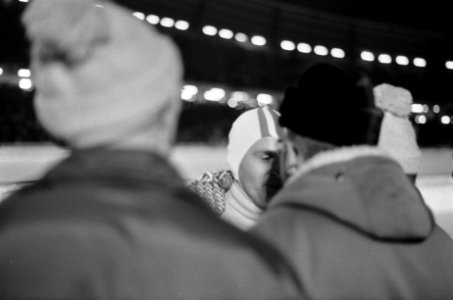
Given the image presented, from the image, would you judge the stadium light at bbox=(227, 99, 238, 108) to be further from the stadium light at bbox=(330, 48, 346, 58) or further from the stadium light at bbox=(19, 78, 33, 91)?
the stadium light at bbox=(19, 78, 33, 91)

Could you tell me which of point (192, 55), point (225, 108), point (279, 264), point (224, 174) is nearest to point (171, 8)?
point (192, 55)

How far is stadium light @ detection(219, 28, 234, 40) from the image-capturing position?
283 inches

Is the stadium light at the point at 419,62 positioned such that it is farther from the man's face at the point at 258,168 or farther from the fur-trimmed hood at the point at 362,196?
the fur-trimmed hood at the point at 362,196

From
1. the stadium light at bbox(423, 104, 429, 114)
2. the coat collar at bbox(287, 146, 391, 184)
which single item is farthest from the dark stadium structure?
the coat collar at bbox(287, 146, 391, 184)

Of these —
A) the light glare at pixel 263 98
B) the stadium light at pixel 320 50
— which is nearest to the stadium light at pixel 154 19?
the light glare at pixel 263 98

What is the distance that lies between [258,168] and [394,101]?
876 millimetres

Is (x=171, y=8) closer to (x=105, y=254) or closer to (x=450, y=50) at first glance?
(x=450, y=50)

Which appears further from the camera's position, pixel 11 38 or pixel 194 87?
pixel 194 87

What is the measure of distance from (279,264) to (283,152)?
46 centimetres

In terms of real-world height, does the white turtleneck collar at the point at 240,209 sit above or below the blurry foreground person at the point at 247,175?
below

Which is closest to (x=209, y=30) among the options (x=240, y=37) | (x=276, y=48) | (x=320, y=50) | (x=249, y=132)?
(x=240, y=37)

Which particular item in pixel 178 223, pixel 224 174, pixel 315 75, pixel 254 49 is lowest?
pixel 224 174

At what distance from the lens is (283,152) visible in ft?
4.18

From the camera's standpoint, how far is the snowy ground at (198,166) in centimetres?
374
